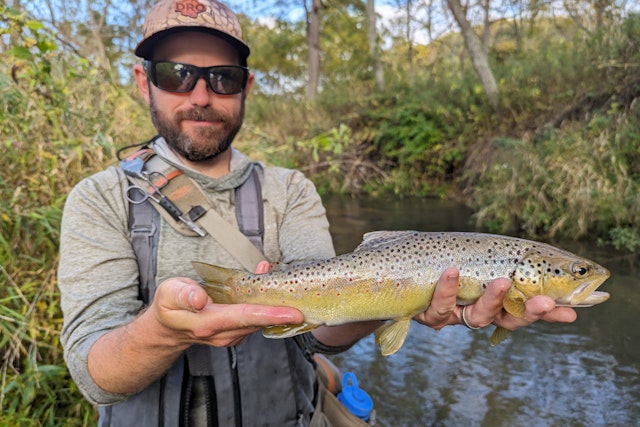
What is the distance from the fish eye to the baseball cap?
1.86 meters

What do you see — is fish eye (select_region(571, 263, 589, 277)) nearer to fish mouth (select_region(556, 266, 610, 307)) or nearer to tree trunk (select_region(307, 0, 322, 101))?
fish mouth (select_region(556, 266, 610, 307))

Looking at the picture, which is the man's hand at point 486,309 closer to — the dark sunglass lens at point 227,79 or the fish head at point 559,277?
the fish head at point 559,277

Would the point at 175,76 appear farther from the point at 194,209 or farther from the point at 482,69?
the point at 482,69

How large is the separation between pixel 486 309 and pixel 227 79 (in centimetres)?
162

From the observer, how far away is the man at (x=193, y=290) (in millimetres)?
1627

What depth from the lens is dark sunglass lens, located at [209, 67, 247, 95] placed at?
2.35m

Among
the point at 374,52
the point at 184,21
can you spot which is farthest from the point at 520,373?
the point at 374,52

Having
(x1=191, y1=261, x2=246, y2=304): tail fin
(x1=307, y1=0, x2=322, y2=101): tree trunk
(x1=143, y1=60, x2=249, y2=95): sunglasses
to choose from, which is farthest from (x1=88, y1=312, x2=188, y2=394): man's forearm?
(x1=307, y1=0, x2=322, y2=101): tree trunk

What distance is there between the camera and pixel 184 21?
2.21m

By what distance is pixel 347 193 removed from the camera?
14242mm

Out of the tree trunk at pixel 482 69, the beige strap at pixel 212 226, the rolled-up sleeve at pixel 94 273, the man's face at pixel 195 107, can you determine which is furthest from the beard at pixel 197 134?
the tree trunk at pixel 482 69

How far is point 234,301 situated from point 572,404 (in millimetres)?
3560

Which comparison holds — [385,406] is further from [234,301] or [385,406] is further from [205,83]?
[205,83]

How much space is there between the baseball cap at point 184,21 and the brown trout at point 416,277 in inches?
47.4
